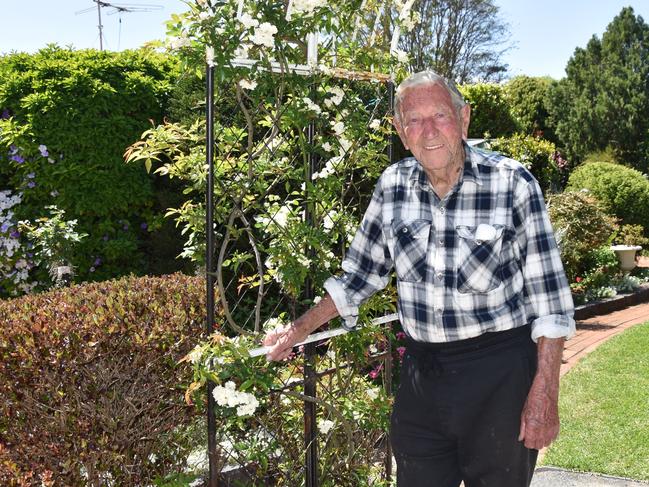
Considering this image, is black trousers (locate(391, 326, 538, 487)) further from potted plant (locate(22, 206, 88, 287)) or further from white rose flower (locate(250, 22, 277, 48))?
potted plant (locate(22, 206, 88, 287))

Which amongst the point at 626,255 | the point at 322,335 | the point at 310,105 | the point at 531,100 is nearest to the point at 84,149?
the point at 310,105

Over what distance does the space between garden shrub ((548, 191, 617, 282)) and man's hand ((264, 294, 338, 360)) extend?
22.4ft

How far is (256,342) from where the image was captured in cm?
277

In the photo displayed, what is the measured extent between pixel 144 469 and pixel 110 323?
63cm

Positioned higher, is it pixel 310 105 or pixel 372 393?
pixel 310 105

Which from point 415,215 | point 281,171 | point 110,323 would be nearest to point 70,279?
point 110,323

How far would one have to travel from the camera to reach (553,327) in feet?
6.92

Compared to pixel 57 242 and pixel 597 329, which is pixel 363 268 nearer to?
pixel 57 242

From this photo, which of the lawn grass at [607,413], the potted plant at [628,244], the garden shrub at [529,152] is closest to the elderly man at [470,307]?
the lawn grass at [607,413]

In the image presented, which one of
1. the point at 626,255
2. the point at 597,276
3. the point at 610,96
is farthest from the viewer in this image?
the point at 610,96

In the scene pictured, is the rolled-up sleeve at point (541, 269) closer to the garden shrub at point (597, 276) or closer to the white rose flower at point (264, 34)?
the white rose flower at point (264, 34)

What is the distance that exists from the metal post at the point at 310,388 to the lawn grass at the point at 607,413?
1.88m

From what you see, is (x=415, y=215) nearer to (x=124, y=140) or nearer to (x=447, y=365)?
(x=447, y=365)

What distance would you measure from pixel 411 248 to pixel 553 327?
0.47m
